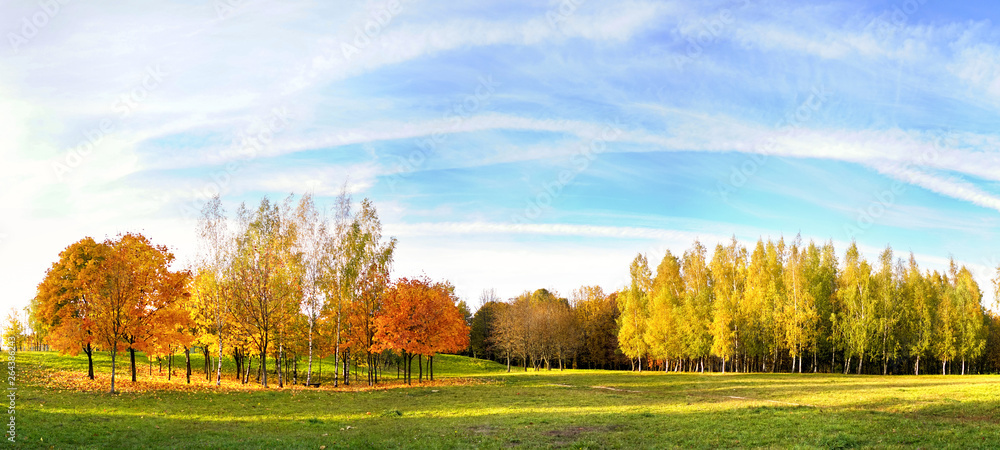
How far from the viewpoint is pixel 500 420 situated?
23.4 metres

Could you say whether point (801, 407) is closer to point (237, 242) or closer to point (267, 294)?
point (267, 294)

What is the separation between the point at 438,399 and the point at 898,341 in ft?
231

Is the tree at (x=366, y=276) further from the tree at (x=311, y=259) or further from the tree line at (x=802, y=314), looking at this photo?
the tree line at (x=802, y=314)

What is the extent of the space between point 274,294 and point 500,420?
2880 centimetres

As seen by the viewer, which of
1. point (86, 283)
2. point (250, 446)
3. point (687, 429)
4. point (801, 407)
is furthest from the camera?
point (86, 283)

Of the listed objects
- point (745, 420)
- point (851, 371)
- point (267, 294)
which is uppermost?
point (267, 294)

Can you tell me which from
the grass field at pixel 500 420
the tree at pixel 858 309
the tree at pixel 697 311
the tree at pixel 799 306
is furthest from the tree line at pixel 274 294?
the tree at pixel 858 309

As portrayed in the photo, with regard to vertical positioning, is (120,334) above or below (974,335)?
above

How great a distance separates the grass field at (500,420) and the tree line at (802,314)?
4060 centimetres

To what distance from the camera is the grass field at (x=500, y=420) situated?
17.2 m

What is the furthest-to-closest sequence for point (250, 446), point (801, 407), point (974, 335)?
1. point (974, 335)
2. point (801, 407)
3. point (250, 446)

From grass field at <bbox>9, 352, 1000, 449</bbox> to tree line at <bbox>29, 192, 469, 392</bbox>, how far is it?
28.3 feet

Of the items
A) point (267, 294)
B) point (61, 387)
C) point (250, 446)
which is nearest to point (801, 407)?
point (250, 446)

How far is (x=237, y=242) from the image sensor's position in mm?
45781
